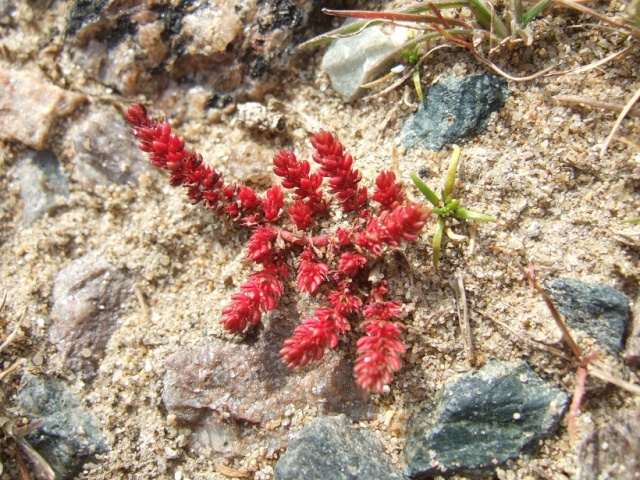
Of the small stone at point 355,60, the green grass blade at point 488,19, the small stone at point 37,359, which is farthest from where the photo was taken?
the small stone at point 355,60

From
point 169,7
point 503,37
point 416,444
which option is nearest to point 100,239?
point 169,7

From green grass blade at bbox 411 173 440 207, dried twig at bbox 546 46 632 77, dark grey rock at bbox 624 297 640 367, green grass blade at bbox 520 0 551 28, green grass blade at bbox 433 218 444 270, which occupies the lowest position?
dark grey rock at bbox 624 297 640 367

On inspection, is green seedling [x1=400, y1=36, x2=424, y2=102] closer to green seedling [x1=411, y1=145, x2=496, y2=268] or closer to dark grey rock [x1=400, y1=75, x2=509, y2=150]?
dark grey rock [x1=400, y1=75, x2=509, y2=150]

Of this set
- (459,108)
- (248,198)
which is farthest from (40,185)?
(459,108)

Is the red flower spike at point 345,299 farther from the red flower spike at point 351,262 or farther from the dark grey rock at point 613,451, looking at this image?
the dark grey rock at point 613,451

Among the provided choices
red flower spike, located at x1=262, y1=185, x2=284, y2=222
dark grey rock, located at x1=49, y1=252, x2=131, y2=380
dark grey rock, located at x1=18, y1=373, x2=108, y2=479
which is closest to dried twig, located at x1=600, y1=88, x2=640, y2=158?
red flower spike, located at x1=262, y1=185, x2=284, y2=222

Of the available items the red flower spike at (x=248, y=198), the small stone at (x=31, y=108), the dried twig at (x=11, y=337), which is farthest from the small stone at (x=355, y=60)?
the dried twig at (x=11, y=337)
